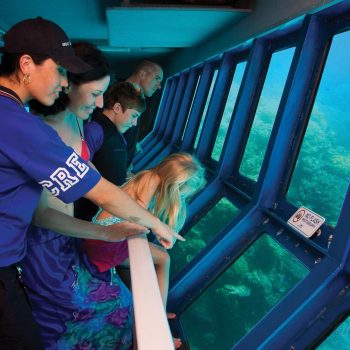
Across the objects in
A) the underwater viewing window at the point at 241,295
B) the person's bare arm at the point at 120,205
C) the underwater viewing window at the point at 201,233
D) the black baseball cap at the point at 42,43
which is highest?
the black baseball cap at the point at 42,43

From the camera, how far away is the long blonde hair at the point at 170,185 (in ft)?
6.68

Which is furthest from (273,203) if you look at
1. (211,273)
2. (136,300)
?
(136,300)

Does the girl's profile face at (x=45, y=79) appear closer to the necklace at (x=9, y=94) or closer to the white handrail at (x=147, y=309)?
the necklace at (x=9, y=94)

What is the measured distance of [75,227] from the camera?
1480 millimetres

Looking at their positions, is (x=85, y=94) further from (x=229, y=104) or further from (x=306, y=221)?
(x=229, y=104)

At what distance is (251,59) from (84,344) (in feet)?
8.71

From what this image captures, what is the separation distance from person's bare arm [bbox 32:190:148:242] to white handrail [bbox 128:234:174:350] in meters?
0.24

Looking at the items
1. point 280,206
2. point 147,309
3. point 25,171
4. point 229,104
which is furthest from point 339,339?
point 229,104

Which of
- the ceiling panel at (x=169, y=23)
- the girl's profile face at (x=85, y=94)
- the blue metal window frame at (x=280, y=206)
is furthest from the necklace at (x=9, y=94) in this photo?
the ceiling panel at (x=169, y=23)

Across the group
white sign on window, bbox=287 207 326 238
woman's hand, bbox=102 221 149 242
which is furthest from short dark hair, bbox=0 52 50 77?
white sign on window, bbox=287 207 326 238

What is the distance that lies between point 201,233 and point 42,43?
8.82ft

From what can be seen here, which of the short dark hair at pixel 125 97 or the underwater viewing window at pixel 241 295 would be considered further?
the underwater viewing window at pixel 241 295

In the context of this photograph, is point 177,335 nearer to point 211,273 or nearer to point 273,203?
point 211,273

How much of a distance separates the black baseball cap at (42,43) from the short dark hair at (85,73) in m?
0.46
